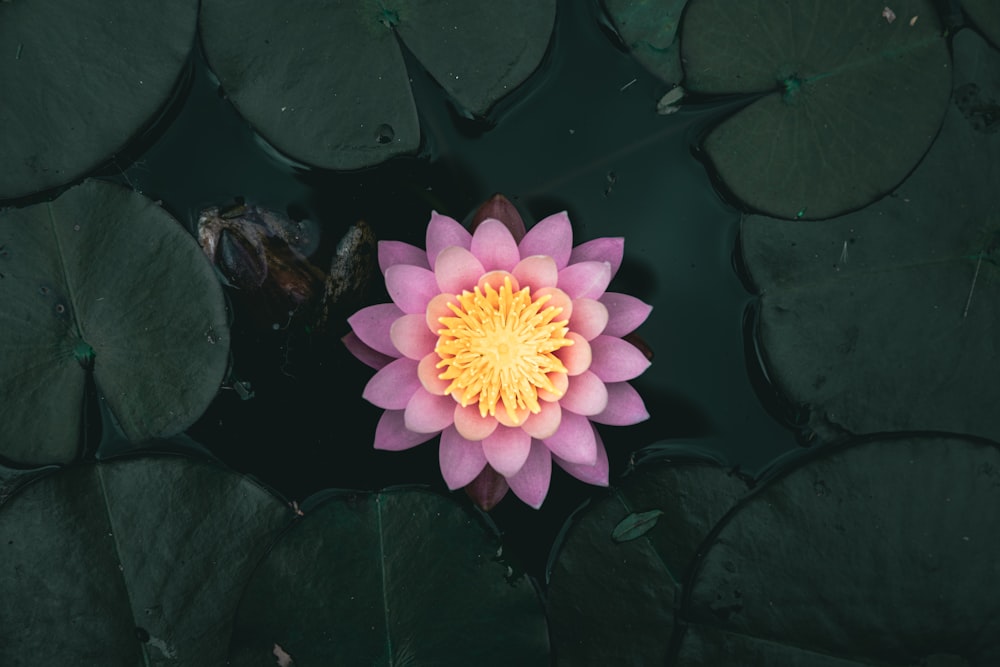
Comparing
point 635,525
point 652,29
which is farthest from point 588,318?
point 652,29

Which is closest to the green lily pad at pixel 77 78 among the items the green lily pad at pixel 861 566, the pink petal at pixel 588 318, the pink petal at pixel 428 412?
the pink petal at pixel 428 412

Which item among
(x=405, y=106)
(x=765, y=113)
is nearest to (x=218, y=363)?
(x=405, y=106)

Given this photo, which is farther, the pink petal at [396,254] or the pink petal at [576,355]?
the pink petal at [396,254]

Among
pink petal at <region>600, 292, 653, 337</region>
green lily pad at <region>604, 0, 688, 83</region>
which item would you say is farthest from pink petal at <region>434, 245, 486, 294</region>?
green lily pad at <region>604, 0, 688, 83</region>

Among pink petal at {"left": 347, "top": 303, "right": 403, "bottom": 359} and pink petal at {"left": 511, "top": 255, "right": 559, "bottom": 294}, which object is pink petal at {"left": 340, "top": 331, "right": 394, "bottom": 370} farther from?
pink petal at {"left": 511, "top": 255, "right": 559, "bottom": 294}

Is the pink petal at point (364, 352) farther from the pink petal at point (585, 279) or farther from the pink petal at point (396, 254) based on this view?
the pink petal at point (585, 279)

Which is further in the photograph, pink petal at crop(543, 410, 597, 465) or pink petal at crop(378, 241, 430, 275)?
pink petal at crop(378, 241, 430, 275)

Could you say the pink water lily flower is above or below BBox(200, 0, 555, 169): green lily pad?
below
